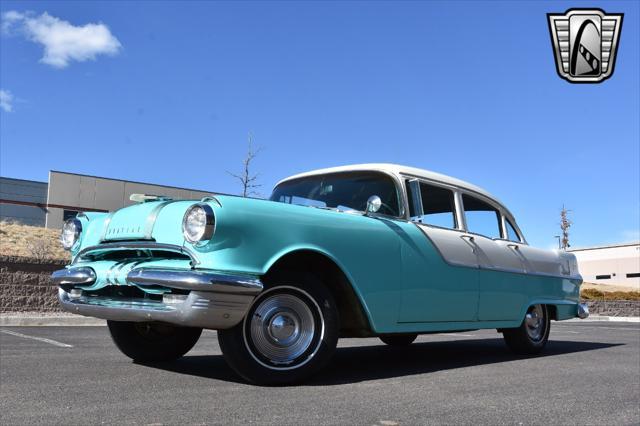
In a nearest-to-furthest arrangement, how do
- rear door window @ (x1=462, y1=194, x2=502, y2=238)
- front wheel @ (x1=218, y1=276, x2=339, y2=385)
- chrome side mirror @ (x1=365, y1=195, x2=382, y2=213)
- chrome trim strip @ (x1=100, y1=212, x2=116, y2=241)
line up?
front wheel @ (x1=218, y1=276, x2=339, y2=385)
chrome trim strip @ (x1=100, y1=212, x2=116, y2=241)
chrome side mirror @ (x1=365, y1=195, x2=382, y2=213)
rear door window @ (x1=462, y1=194, x2=502, y2=238)

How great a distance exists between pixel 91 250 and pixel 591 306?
26.6 m

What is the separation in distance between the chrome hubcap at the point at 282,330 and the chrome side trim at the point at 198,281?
0.27m

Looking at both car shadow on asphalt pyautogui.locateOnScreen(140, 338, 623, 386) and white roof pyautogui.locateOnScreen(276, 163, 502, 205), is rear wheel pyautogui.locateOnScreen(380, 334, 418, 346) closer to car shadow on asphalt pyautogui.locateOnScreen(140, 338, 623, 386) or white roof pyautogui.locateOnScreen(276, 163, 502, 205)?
car shadow on asphalt pyautogui.locateOnScreen(140, 338, 623, 386)

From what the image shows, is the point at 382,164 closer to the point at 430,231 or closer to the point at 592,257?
the point at 430,231

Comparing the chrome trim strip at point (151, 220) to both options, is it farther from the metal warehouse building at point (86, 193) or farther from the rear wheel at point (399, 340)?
the metal warehouse building at point (86, 193)

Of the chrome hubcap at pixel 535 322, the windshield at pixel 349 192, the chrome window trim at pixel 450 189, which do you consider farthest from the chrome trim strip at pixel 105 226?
the chrome hubcap at pixel 535 322

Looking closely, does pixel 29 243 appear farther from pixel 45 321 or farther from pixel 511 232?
pixel 511 232

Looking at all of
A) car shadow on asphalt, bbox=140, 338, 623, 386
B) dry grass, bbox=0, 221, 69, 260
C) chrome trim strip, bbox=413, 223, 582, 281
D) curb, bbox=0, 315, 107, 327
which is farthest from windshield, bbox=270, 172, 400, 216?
dry grass, bbox=0, 221, 69, 260

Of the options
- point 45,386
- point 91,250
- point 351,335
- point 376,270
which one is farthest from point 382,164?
point 45,386

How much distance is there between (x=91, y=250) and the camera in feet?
14.0

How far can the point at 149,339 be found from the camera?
4742mm

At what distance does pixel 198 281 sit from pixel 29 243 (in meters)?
18.0

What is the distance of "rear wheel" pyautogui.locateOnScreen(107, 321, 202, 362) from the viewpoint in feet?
15.5

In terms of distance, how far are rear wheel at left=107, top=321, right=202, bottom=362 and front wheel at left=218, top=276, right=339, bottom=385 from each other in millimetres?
1131
